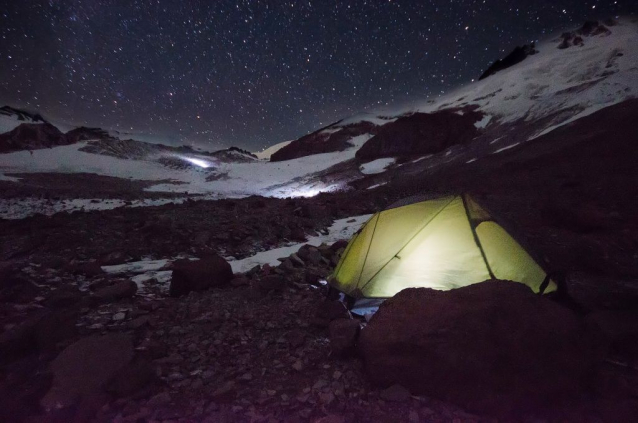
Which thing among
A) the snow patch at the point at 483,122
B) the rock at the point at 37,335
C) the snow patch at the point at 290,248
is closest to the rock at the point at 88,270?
the snow patch at the point at 290,248

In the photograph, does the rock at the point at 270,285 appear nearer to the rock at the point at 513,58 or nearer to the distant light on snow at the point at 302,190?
the distant light on snow at the point at 302,190

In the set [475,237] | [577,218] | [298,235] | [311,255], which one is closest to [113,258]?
[311,255]

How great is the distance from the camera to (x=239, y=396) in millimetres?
3141

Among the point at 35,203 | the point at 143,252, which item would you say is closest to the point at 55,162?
the point at 35,203

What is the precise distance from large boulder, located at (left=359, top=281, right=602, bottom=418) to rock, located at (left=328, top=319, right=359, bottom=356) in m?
0.41

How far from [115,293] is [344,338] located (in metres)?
4.17

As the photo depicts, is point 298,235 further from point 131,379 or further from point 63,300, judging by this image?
point 131,379

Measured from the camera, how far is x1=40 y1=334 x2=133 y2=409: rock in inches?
112

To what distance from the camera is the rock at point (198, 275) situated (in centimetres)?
580

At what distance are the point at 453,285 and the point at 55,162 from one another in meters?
54.8

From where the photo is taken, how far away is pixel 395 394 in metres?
3.00

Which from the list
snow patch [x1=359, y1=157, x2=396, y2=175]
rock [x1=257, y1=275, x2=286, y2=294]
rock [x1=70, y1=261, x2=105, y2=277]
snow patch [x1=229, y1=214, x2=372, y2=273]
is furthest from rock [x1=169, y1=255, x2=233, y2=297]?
snow patch [x1=359, y1=157, x2=396, y2=175]

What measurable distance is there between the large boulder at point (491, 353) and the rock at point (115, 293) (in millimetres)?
4471

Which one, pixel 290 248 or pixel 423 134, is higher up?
pixel 423 134
